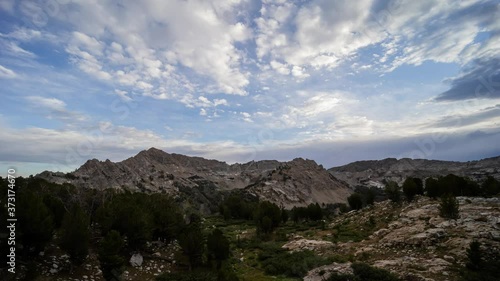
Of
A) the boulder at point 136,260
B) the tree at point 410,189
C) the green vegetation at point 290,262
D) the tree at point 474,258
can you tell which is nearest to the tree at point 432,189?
the tree at point 410,189

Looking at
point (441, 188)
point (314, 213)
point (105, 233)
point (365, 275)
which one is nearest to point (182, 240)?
point (105, 233)

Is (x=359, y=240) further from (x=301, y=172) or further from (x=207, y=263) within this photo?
(x=301, y=172)

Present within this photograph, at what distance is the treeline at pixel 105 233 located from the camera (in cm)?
2111

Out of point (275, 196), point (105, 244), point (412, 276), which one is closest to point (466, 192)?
point (412, 276)

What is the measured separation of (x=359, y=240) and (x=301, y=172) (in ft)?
493

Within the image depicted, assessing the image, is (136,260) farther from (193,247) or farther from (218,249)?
(218,249)

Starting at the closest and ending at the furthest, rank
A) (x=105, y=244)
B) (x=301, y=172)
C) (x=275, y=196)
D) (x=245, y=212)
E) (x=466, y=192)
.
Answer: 1. (x=105, y=244)
2. (x=466, y=192)
3. (x=245, y=212)
4. (x=275, y=196)
5. (x=301, y=172)

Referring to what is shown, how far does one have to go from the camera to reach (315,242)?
3484 cm

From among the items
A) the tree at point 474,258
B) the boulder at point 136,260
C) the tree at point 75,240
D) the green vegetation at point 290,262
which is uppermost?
the tree at point 75,240

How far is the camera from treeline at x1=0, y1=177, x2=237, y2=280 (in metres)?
A: 21.1

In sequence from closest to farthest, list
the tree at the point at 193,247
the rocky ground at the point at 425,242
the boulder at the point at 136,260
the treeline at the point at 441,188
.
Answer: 1. the rocky ground at the point at 425,242
2. the boulder at the point at 136,260
3. the tree at the point at 193,247
4. the treeline at the point at 441,188

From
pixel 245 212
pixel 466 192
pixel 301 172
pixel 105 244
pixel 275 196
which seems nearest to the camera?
pixel 105 244

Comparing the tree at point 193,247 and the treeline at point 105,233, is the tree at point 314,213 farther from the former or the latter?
the tree at point 193,247

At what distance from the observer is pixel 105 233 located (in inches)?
1138
